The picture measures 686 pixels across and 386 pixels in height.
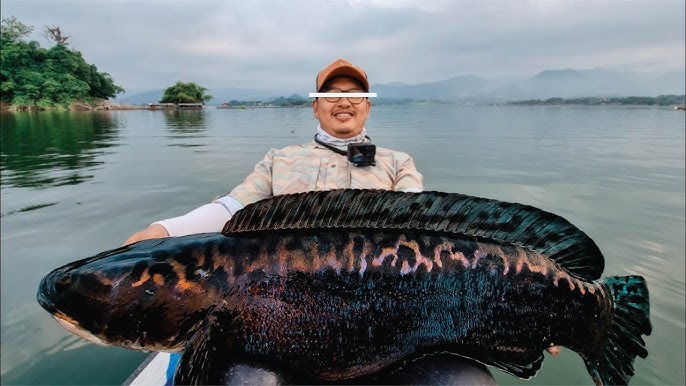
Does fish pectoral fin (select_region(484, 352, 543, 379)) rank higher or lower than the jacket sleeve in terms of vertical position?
lower

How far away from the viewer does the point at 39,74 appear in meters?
52.1

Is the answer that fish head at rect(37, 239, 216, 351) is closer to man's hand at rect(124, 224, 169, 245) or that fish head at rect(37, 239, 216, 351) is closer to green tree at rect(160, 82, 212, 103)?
man's hand at rect(124, 224, 169, 245)

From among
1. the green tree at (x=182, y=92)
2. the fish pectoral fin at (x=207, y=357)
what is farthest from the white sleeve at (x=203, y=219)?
the green tree at (x=182, y=92)

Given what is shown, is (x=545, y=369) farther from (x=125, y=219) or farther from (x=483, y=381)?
(x=125, y=219)

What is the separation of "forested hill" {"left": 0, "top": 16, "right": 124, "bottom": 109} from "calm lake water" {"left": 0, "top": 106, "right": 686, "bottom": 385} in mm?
40640

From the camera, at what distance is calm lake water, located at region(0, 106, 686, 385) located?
4.01 meters

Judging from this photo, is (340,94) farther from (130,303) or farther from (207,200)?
(207,200)

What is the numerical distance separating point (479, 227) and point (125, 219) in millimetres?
8175

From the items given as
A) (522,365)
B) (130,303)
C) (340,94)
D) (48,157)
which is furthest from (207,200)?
(48,157)

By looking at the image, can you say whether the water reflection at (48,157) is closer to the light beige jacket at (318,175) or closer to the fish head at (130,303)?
the light beige jacket at (318,175)

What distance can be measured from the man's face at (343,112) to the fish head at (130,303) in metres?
2.25

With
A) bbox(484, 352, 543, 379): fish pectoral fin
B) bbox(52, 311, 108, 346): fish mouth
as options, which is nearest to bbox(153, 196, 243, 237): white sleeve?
bbox(52, 311, 108, 346): fish mouth

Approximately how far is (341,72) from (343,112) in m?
0.36

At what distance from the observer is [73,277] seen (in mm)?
1760
